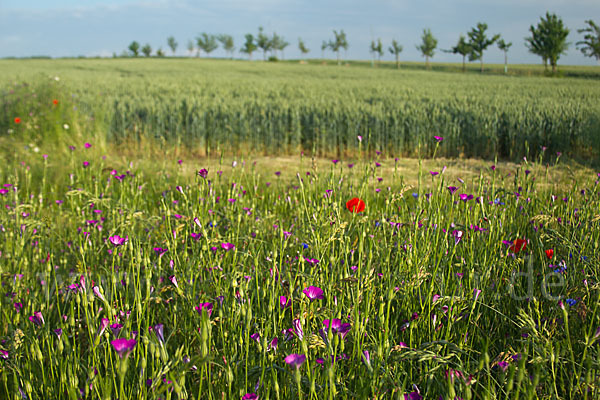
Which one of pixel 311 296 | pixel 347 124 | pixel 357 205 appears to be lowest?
pixel 311 296

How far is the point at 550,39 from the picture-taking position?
3297 cm

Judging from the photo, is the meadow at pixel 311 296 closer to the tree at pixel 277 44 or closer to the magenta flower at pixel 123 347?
the magenta flower at pixel 123 347

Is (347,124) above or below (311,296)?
above

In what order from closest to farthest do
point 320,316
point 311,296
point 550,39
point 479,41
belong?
point 311,296 → point 320,316 → point 550,39 → point 479,41

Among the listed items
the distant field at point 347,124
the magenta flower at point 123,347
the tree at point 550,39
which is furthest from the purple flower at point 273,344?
the tree at point 550,39

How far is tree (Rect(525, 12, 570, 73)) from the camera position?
3278 centimetres

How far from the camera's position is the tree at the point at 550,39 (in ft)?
108

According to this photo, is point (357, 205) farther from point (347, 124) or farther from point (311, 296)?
point (347, 124)

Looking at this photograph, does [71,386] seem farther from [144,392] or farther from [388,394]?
[388,394]

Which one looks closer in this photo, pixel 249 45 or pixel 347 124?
pixel 347 124

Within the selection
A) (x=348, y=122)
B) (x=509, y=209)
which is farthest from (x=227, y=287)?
(x=348, y=122)

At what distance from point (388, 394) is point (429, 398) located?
17 centimetres

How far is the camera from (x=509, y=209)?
10.6 feet

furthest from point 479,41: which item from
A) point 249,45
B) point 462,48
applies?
point 249,45
